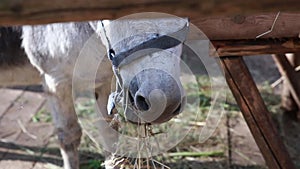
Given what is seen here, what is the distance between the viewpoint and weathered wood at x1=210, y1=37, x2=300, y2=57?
2.02 meters

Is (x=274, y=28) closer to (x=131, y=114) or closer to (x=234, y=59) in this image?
(x=234, y=59)

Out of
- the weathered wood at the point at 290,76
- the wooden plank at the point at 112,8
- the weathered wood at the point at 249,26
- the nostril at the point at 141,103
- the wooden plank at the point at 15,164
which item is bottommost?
the wooden plank at the point at 112,8

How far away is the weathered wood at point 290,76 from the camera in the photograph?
3.18 metres

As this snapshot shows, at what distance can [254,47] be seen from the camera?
2027 mm

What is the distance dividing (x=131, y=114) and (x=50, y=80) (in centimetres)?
92

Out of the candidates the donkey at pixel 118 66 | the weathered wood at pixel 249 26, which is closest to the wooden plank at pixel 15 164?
the donkey at pixel 118 66

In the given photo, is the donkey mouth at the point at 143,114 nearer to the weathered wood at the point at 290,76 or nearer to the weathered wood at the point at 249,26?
the weathered wood at the point at 249,26

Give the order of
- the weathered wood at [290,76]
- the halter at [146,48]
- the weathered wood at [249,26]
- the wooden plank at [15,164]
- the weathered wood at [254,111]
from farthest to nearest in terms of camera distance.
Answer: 1. the weathered wood at [290,76]
2. the wooden plank at [15,164]
3. the weathered wood at [254,111]
4. the weathered wood at [249,26]
5. the halter at [146,48]

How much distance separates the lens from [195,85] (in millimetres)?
3891

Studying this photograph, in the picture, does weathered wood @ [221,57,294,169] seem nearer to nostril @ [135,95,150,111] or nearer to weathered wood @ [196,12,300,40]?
weathered wood @ [196,12,300,40]

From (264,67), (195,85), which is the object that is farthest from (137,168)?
(264,67)

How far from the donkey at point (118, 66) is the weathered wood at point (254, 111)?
0.36 metres

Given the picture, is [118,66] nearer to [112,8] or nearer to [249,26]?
[249,26]

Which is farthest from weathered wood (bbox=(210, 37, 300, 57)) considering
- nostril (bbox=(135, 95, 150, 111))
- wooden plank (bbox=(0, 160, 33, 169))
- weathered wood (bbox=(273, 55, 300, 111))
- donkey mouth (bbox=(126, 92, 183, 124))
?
wooden plank (bbox=(0, 160, 33, 169))
